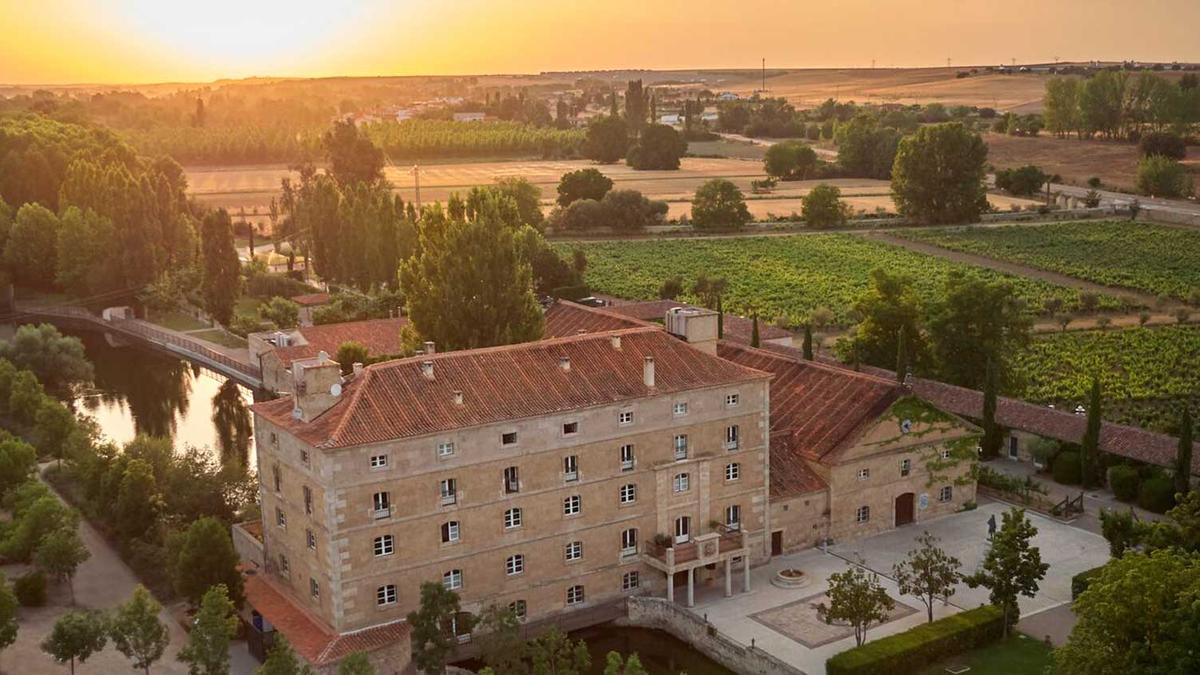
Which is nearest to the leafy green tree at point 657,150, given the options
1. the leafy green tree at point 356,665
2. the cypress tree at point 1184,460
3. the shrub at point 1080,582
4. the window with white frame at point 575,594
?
the cypress tree at point 1184,460

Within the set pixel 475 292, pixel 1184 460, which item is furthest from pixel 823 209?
pixel 1184 460

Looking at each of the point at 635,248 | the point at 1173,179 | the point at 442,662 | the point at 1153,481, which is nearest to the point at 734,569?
the point at 442,662

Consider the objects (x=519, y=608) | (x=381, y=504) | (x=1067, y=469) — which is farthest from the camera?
(x=1067, y=469)

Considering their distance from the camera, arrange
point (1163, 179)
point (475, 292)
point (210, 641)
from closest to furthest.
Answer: point (210, 641) < point (475, 292) < point (1163, 179)

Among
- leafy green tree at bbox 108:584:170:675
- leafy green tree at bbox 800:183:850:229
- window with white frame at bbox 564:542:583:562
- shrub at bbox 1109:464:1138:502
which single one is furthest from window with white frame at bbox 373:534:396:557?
leafy green tree at bbox 800:183:850:229

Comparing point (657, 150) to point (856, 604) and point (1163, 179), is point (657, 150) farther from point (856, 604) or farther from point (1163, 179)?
point (856, 604)

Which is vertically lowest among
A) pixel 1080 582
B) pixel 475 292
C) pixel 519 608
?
pixel 519 608

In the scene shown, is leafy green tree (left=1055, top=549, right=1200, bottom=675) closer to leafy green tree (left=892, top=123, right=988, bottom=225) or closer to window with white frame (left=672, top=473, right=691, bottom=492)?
window with white frame (left=672, top=473, right=691, bottom=492)
